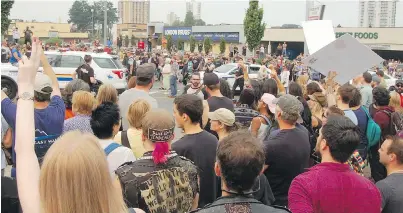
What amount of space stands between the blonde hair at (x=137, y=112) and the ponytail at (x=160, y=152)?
124 centimetres

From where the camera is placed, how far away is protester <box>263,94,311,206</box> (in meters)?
4.13

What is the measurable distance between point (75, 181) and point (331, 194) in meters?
1.73

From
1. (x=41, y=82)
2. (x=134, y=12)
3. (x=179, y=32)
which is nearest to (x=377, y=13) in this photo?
(x=134, y=12)

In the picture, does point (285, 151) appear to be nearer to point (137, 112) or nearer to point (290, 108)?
point (290, 108)

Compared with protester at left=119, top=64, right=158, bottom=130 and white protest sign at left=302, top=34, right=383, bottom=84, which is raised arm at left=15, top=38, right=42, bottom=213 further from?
white protest sign at left=302, top=34, right=383, bottom=84

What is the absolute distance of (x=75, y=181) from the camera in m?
1.87

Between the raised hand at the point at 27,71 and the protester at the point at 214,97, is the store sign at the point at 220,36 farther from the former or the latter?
the raised hand at the point at 27,71

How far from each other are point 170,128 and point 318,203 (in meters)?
1.13

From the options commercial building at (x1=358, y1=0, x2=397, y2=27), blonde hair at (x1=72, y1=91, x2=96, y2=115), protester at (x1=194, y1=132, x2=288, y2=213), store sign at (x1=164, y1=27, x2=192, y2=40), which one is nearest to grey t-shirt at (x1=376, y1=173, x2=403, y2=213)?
Answer: protester at (x1=194, y1=132, x2=288, y2=213)

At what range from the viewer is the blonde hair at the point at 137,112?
4.54 m

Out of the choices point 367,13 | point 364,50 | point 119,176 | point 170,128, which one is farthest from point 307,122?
point 367,13

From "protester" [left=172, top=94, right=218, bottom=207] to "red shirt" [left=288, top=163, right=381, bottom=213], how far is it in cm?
117

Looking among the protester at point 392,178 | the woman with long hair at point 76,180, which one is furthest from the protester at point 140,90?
the woman with long hair at point 76,180

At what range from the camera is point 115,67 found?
18531 mm
